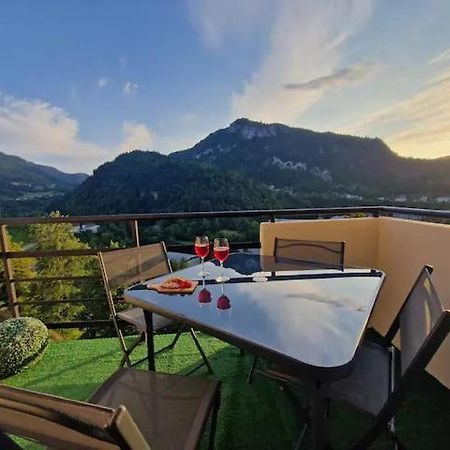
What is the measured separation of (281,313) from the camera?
141 centimetres

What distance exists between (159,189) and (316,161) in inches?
233

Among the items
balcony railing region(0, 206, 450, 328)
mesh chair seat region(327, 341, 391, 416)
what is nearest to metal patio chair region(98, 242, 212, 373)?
balcony railing region(0, 206, 450, 328)

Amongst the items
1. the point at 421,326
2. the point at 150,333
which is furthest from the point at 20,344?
the point at 421,326

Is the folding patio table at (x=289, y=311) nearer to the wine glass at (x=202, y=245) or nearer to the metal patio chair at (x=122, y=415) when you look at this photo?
the wine glass at (x=202, y=245)

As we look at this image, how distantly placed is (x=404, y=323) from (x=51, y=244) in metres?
12.8

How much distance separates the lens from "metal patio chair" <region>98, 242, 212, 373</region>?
2.27 meters

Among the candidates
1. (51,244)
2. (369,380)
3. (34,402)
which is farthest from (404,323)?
(51,244)

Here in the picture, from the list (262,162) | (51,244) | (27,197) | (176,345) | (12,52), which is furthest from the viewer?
(262,162)

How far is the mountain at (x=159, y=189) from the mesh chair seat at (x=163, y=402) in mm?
5910

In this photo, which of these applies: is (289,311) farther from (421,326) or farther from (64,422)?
(64,422)

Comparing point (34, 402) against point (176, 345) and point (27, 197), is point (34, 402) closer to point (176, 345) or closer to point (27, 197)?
point (176, 345)

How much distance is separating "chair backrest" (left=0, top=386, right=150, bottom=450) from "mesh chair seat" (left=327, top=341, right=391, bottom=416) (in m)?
0.94

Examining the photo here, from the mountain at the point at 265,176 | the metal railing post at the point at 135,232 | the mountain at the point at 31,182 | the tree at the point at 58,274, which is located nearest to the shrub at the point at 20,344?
the metal railing post at the point at 135,232

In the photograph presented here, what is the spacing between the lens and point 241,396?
7.39 feet
